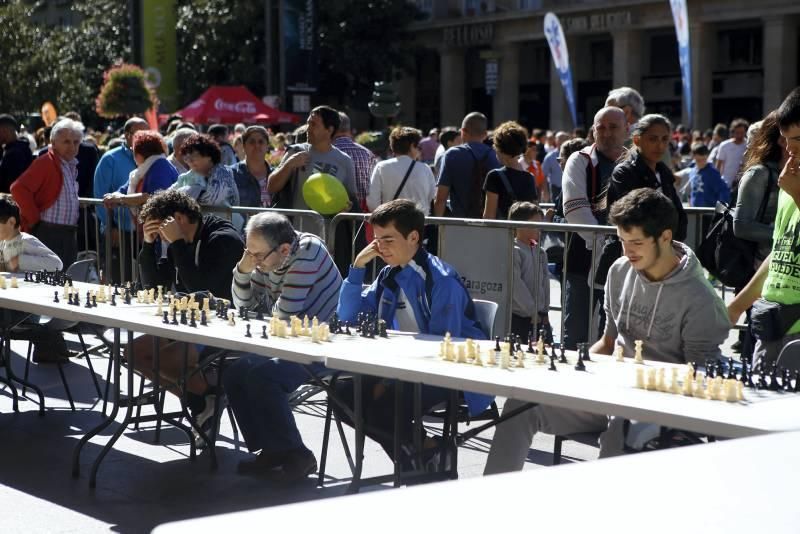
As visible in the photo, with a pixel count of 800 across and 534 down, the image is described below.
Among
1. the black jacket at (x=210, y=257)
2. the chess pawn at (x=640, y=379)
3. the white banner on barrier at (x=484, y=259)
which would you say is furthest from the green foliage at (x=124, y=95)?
the chess pawn at (x=640, y=379)

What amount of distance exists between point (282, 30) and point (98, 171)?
85.8ft

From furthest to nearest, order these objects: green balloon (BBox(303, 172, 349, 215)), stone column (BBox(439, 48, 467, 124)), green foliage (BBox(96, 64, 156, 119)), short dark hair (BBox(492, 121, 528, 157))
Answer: stone column (BBox(439, 48, 467, 124))
green foliage (BBox(96, 64, 156, 119))
short dark hair (BBox(492, 121, 528, 157))
green balloon (BBox(303, 172, 349, 215))

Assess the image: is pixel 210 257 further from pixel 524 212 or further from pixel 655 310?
pixel 655 310

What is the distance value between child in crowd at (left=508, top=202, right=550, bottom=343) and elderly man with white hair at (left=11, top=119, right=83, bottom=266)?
4097 millimetres

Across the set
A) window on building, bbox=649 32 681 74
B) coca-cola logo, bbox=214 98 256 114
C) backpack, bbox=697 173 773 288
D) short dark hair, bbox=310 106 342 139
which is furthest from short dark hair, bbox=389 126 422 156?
window on building, bbox=649 32 681 74

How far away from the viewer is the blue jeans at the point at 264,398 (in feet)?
21.3

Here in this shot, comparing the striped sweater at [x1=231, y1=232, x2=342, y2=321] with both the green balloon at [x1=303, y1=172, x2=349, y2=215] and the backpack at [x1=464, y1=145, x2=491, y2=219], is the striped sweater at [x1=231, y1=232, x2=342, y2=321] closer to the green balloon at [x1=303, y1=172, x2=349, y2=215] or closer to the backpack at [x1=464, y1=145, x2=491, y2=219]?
the green balloon at [x1=303, y1=172, x2=349, y2=215]

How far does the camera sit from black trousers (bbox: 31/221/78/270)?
10758 mm

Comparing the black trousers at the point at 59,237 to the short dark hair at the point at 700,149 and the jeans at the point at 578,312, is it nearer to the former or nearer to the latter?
the jeans at the point at 578,312

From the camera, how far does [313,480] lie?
6.66m

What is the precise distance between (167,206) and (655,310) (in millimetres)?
3177

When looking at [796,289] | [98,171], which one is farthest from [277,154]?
[796,289]

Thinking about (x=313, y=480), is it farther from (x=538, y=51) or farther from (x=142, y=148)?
(x=538, y=51)

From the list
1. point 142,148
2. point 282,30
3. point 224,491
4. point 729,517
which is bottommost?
point 224,491
